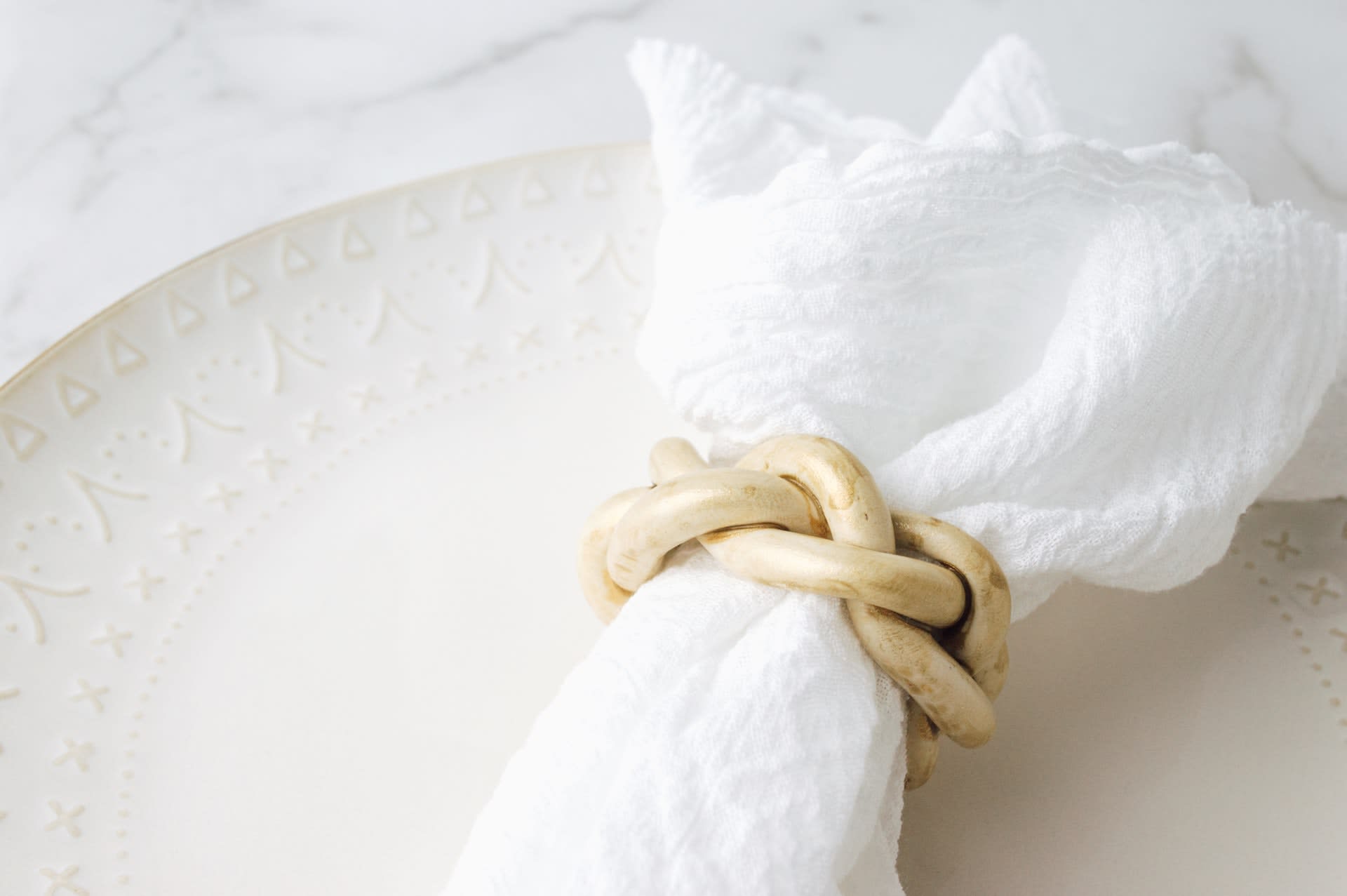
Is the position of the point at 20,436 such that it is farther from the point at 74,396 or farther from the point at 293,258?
the point at 293,258

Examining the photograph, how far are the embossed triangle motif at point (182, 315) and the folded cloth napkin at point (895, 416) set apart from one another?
0.28 meters

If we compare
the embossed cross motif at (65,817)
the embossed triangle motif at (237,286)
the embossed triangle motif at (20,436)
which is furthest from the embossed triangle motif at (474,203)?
the embossed cross motif at (65,817)

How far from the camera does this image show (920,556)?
16.0 inches

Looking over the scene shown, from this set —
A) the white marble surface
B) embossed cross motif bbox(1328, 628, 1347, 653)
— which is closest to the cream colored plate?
embossed cross motif bbox(1328, 628, 1347, 653)

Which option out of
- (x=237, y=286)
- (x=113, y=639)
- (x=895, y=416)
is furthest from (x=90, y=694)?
(x=895, y=416)

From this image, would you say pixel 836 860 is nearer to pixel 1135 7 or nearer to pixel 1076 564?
pixel 1076 564

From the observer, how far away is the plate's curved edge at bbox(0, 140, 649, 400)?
576 mm

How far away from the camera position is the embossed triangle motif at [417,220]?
67 centimetres

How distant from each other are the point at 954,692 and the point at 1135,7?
2.34 feet

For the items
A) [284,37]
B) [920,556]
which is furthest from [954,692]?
[284,37]

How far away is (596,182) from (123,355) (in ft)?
0.89

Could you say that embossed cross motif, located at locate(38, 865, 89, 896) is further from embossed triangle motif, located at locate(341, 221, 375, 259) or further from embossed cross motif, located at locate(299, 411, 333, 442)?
embossed triangle motif, located at locate(341, 221, 375, 259)

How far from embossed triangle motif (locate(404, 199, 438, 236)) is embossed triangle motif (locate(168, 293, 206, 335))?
121 mm

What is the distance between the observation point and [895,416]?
455 mm
